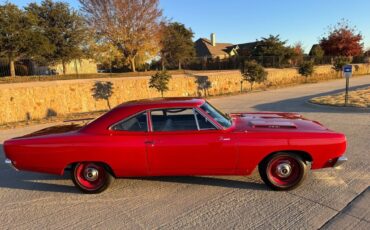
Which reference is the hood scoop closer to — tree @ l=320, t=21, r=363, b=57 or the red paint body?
the red paint body

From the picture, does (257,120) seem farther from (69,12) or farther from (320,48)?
(320,48)

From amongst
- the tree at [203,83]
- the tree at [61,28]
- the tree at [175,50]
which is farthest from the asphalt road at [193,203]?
the tree at [175,50]

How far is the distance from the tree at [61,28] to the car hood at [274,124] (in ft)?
87.4

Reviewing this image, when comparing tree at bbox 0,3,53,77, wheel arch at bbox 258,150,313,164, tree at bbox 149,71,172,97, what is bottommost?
wheel arch at bbox 258,150,313,164

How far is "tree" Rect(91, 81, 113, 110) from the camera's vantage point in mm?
16016

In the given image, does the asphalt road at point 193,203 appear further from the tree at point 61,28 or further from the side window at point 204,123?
the tree at point 61,28

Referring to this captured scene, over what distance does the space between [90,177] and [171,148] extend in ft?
4.36

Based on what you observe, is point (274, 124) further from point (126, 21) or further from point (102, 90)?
point (126, 21)

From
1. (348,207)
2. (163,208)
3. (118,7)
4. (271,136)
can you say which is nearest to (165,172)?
(163,208)

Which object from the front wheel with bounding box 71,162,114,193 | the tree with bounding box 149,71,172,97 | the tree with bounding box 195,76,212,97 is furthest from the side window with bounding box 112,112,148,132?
the tree with bounding box 195,76,212,97

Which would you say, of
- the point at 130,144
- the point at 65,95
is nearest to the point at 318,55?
the point at 65,95

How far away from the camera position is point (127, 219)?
3.93m

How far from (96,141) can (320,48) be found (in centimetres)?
4595

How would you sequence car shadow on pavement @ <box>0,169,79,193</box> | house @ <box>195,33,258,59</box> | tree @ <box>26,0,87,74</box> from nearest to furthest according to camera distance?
1. car shadow on pavement @ <box>0,169,79,193</box>
2. tree @ <box>26,0,87,74</box>
3. house @ <box>195,33,258,59</box>
